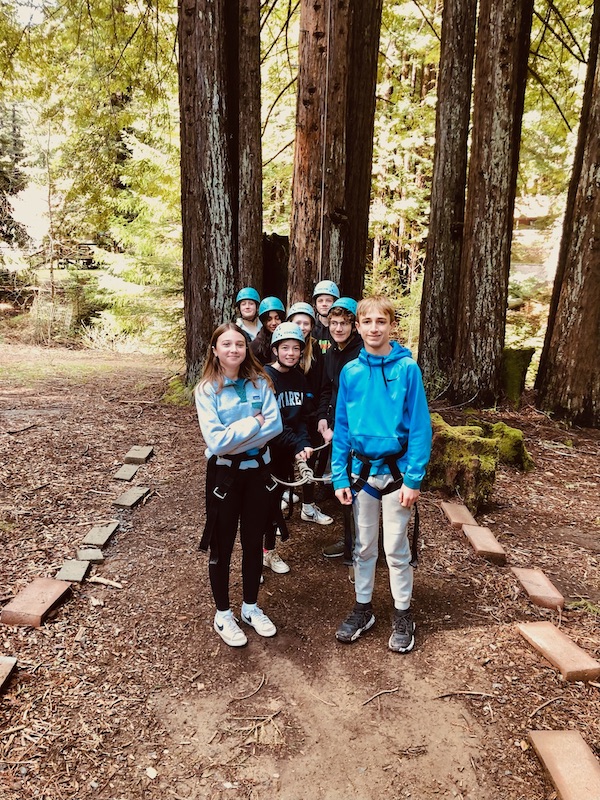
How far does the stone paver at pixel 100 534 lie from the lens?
4.07 metres

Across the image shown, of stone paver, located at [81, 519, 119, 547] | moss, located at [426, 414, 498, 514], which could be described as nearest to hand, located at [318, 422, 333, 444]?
moss, located at [426, 414, 498, 514]

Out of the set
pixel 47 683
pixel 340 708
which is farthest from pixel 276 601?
pixel 47 683

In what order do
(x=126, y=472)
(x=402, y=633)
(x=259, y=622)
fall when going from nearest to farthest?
(x=402, y=633)
(x=259, y=622)
(x=126, y=472)

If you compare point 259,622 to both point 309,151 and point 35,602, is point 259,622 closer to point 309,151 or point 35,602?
point 35,602

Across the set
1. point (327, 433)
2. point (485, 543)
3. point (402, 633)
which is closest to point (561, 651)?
point (402, 633)

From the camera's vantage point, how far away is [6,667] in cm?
275

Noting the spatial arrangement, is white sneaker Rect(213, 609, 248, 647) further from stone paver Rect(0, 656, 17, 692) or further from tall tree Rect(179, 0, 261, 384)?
tall tree Rect(179, 0, 261, 384)

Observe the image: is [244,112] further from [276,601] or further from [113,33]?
[276,601]

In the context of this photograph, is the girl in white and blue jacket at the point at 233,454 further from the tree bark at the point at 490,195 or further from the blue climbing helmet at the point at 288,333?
the tree bark at the point at 490,195

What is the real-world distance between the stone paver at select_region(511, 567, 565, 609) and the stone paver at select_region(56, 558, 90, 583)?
2907 millimetres

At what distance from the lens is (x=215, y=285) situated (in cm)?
726

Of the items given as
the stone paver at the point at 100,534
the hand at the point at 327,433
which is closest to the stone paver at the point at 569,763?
the hand at the point at 327,433

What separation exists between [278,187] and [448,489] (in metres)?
10.4

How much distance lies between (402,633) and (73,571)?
215 centimetres
